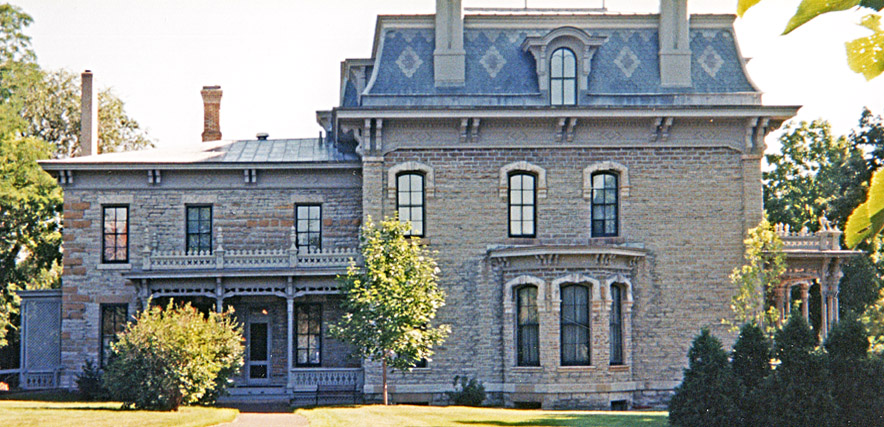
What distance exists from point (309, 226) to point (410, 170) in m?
3.96

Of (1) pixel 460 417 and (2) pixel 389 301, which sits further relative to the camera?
(2) pixel 389 301

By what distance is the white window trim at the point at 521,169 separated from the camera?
29.0 m

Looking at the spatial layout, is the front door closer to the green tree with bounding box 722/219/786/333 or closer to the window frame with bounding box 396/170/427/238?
the window frame with bounding box 396/170/427/238

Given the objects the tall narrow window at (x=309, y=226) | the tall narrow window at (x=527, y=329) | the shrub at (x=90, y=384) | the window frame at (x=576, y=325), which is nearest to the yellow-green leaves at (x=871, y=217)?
the window frame at (x=576, y=325)

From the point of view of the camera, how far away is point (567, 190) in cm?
2911

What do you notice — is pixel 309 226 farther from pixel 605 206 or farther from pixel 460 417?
pixel 460 417

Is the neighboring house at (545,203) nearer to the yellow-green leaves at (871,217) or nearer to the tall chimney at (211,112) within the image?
the tall chimney at (211,112)

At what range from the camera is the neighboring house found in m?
28.3

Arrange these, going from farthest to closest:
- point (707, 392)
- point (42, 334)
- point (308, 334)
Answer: point (42, 334) → point (308, 334) → point (707, 392)

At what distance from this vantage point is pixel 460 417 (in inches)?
893

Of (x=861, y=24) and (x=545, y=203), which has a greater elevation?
(x=545, y=203)

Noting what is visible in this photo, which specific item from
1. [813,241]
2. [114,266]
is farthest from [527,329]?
[114,266]

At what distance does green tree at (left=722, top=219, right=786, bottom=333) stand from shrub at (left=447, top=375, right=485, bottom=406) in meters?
6.62

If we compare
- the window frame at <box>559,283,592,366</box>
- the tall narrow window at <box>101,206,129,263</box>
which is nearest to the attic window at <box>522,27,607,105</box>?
the window frame at <box>559,283,592,366</box>
